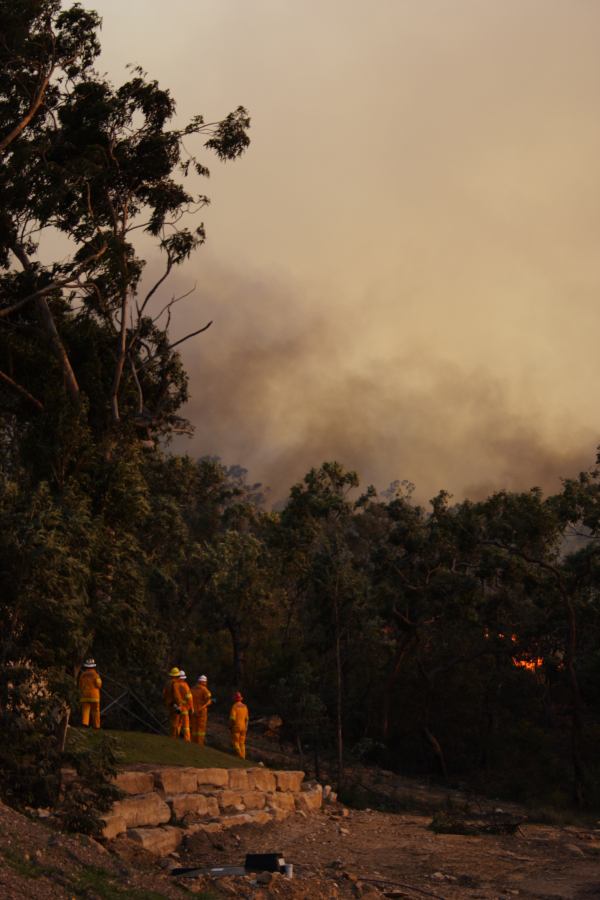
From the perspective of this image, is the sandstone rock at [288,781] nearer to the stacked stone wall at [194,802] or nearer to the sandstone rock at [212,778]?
the stacked stone wall at [194,802]

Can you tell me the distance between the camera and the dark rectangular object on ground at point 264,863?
12711mm

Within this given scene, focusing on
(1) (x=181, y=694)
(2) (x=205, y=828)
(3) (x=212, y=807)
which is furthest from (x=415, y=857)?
(1) (x=181, y=694)

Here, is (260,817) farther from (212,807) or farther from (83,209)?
(83,209)

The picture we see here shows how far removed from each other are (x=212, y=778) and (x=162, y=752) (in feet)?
3.99

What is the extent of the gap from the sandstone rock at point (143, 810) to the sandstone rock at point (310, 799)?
6348 millimetres

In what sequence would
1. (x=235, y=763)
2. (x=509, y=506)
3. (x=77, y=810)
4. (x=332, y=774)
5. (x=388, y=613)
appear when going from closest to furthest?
1. (x=77, y=810)
2. (x=235, y=763)
3. (x=332, y=774)
4. (x=509, y=506)
5. (x=388, y=613)

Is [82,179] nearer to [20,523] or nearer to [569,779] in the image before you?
[20,523]

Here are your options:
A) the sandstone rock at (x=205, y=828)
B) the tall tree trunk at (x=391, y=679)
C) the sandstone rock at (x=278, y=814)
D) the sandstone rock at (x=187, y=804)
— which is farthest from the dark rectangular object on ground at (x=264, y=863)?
the tall tree trunk at (x=391, y=679)

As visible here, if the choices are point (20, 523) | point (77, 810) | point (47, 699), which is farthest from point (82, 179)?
point (77, 810)

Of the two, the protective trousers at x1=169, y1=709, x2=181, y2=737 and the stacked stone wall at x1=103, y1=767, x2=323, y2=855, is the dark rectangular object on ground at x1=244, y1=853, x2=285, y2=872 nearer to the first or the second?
the stacked stone wall at x1=103, y1=767, x2=323, y2=855

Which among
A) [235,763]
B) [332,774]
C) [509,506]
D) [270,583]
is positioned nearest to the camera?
[235,763]

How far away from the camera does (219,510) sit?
55.3 meters

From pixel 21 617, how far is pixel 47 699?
47.0 inches

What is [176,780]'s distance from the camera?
1664 centimetres
